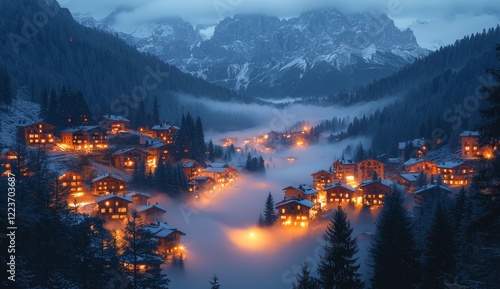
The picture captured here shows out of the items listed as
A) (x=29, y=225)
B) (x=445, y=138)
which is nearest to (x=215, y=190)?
(x=445, y=138)

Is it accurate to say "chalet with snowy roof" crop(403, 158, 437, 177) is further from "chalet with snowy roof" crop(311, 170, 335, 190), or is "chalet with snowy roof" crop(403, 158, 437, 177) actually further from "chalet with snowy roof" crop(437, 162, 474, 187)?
"chalet with snowy roof" crop(311, 170, 335, 190)

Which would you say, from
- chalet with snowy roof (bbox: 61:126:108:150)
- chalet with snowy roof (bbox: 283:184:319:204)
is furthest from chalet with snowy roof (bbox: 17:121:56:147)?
chalet with snowy roof (bbox: 283:184:319:204)

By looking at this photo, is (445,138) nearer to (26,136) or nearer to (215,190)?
(215,190)

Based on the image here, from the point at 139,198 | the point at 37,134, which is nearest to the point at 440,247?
the point at 139,198

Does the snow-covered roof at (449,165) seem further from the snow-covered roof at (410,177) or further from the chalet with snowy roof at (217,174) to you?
the chalet with snowy roof at (217,174)

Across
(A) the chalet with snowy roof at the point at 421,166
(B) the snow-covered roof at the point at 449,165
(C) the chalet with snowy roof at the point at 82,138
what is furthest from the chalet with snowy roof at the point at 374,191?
(C) the chalet with snowy roof at the point at 82,138
